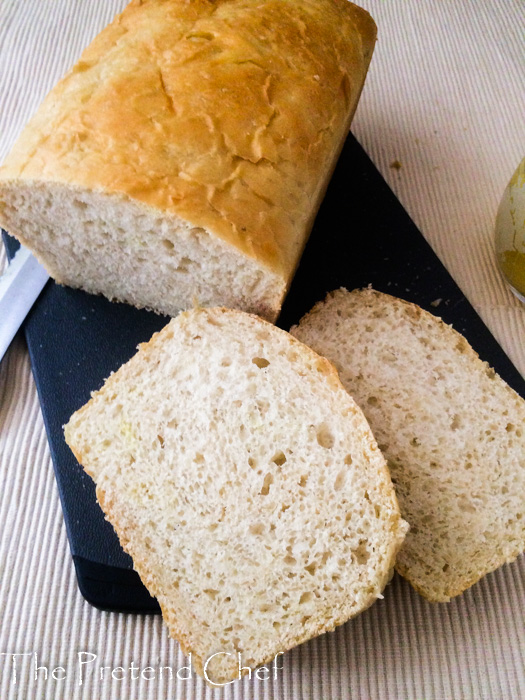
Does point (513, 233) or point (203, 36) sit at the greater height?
point (203, 36)

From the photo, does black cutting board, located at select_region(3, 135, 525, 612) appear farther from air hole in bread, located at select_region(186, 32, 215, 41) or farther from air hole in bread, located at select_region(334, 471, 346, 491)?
air hole in bread, located at select_region(186, 32, 215, 41)

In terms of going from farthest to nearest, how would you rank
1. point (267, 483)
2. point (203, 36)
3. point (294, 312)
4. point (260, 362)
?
1. point (294, 312)
2. point (203, 36)
3. point (260, 362)
4. point (267, 483)

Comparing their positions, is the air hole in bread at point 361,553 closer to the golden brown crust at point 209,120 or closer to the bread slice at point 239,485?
the bread slice at point 239,485

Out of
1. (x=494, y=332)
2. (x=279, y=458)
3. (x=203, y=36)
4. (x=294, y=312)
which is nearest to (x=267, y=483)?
(x=279, y=458)

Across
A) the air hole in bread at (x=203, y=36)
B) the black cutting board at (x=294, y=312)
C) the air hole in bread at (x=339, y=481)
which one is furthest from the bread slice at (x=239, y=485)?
the air hole in bread at (x=203, y=36)

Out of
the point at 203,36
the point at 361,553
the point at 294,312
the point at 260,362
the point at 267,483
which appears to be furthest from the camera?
the point at 294,312

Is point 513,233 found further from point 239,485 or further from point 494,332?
point 239,485

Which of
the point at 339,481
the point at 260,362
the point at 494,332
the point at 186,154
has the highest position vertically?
the point at 186,154
